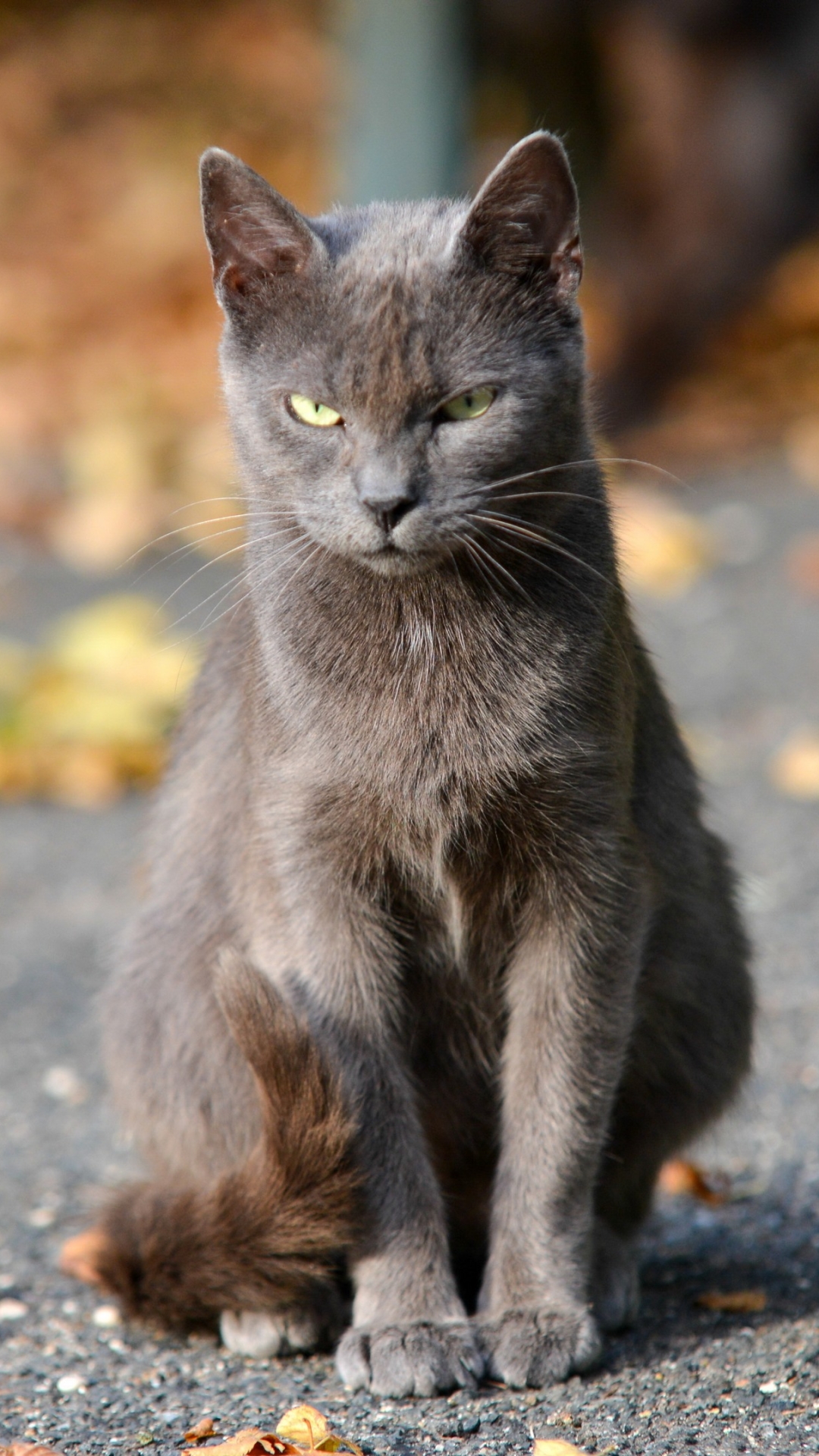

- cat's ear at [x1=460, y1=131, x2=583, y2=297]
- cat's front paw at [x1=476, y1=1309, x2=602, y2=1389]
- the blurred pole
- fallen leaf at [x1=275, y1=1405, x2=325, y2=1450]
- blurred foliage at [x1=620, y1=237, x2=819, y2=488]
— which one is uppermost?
the blurred pole

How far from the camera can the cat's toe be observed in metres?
2.23

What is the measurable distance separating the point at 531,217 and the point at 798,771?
8.68 feet

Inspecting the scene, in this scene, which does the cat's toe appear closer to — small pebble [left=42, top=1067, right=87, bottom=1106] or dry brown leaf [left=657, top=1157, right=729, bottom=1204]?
dry brown leaf [left=657, top=1157, right=729, bottom=1204]

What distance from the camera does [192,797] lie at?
2492mm

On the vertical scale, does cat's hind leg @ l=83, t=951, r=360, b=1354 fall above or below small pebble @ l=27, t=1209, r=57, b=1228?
above

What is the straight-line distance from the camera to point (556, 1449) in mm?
1824

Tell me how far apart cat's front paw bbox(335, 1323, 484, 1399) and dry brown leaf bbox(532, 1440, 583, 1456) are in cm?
23

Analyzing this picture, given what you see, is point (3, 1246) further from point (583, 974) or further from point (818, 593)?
point (818, 593)

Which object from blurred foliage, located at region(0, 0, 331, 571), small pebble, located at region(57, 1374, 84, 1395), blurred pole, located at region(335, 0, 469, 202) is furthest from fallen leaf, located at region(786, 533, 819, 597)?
small pebble, located at region(57, 1374, 84, 1395)

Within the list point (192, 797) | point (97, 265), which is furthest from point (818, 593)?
point (97, 265)

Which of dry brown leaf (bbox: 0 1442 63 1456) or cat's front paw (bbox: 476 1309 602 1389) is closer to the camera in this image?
dry brown leaf (bbox: 0 1442 63 1456)

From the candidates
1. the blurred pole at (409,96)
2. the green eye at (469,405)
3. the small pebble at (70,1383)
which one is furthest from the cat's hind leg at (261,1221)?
the blurred pole at (409,96)

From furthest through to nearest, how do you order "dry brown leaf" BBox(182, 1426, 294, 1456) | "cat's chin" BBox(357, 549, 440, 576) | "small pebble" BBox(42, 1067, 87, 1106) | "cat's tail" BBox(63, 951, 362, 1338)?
"small pebble" BBox(42, 1067, 87, 1106) → "cat's tail" BBox(63, 951, 362, 1338) → "cat's chin" BBox(357, 549, 440, 576) → "dry brown leaf" BBox(182, 1426, 294, 1456)

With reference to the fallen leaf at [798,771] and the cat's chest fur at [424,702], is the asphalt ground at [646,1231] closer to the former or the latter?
the fallen leaf at [798,771]
